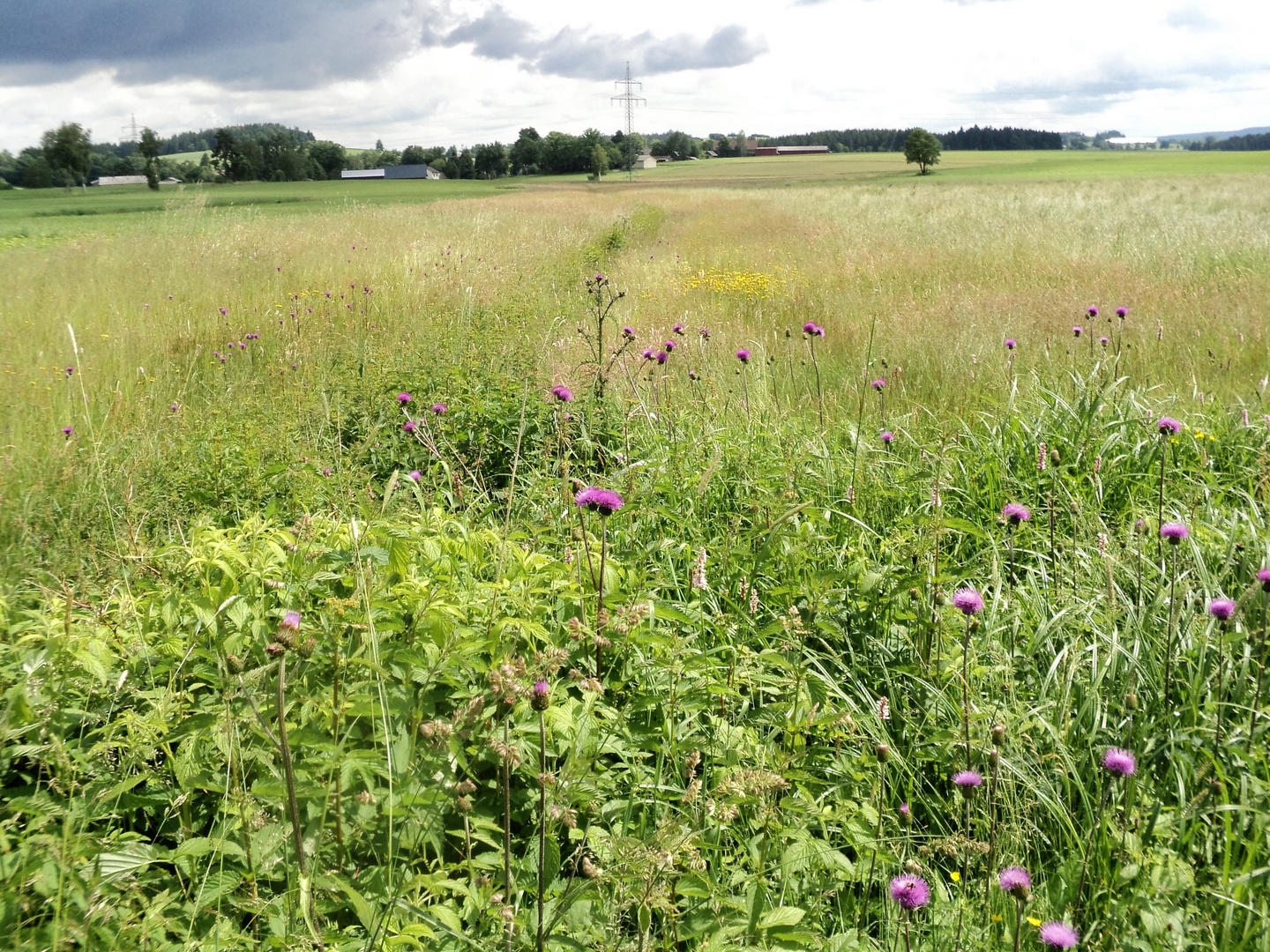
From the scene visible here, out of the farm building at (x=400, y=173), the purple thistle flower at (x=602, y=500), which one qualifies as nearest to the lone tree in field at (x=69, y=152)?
the farm building at (x=400, y=173)

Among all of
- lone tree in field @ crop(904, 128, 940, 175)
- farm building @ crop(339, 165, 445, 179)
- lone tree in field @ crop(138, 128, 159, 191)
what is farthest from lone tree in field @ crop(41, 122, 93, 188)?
lone tree in field @ crop(904, 128, 940, 175)

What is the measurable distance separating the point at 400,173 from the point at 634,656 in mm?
99188

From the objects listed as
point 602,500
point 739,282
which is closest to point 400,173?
point 739,282

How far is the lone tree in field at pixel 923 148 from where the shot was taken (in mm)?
65875

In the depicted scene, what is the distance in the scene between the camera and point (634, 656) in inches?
84.2

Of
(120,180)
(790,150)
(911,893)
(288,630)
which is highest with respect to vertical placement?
(790,150)

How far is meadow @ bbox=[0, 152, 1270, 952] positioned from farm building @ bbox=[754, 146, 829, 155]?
417ft

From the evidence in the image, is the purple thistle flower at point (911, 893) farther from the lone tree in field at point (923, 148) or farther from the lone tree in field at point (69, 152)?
the lone tree in field at point (69, 152)

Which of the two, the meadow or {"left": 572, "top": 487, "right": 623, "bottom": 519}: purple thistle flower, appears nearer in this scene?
the meadow

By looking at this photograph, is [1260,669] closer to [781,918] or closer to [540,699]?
[781,918]

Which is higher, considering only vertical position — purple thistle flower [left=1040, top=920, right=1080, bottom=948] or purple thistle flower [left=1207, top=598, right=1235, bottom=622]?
purple thistle flower [left=1207, top=598, right=1235, bottom=622]

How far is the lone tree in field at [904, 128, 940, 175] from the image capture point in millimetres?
65875

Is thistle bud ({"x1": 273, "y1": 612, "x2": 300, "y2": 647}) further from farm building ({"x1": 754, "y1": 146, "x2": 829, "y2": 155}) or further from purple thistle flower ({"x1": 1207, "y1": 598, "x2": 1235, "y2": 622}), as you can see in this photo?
farm building ({"x1": 754, "y1": 146, "x2": 829, "y2": 155})

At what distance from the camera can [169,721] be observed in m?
1.66
